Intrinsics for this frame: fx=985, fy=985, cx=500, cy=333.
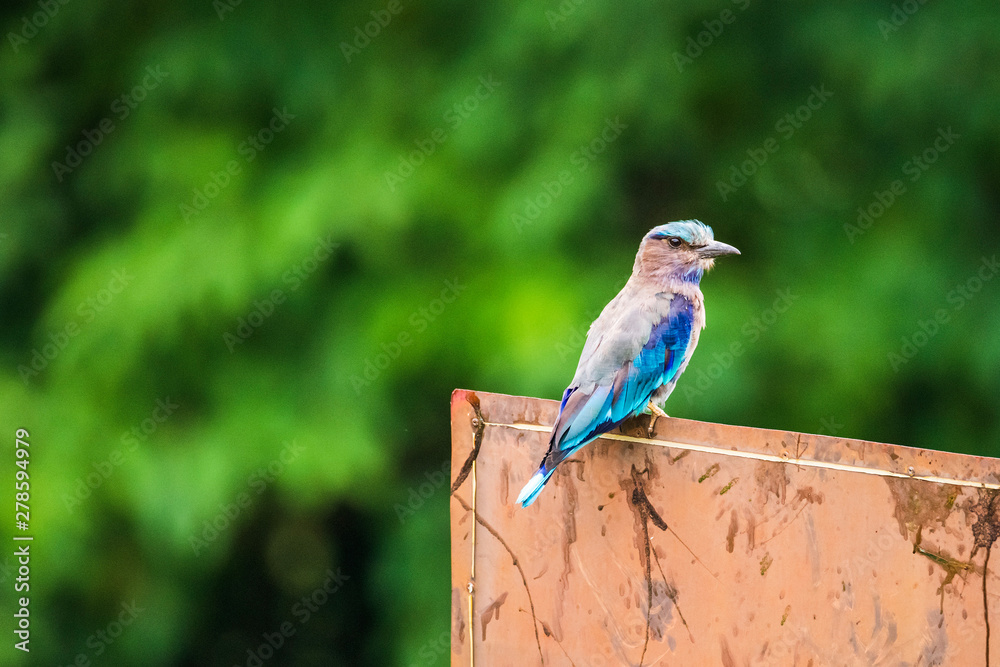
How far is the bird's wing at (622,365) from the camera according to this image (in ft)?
8.50

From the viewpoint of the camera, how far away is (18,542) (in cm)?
488

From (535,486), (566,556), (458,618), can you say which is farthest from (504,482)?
(458,618)

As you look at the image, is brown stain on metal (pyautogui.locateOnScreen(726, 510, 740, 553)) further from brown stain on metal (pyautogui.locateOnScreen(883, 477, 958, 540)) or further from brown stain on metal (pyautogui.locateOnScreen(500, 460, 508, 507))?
brown stain on metal (pyautogui.locateOnScreen(500, 460, 508, 507))

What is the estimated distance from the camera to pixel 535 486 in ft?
8.41

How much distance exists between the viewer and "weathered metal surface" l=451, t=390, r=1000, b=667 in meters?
2.11

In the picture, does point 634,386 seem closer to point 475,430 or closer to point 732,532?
point 475,430

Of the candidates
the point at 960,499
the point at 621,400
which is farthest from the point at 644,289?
the point at 960,499

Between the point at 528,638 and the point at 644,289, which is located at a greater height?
the point at 644,289

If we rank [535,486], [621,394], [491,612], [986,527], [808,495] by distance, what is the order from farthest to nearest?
[621,394] → [491,612] → [535,486] → [808,495] → [986,527]

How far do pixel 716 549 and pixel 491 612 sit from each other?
2.21ft

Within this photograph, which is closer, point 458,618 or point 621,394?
point 458,618

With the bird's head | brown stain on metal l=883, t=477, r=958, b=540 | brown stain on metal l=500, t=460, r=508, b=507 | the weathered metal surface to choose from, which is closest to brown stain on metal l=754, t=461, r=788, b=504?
the weathered metal surface

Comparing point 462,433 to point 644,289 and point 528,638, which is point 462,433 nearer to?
point 528,638

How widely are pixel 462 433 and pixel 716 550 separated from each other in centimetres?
76
